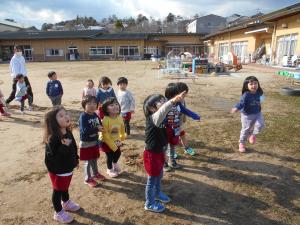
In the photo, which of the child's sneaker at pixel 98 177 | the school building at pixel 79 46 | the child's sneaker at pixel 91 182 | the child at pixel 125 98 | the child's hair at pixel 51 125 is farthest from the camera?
the school building at pixel 79 46

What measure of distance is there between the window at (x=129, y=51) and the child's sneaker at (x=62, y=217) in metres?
43.2

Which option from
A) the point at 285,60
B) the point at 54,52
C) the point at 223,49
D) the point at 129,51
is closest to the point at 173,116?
the point at 285,60

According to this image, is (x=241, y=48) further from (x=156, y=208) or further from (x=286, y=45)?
(x=156, y=208)

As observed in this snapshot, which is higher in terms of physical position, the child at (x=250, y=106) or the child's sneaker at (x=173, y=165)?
the child at (x=250, y=106)

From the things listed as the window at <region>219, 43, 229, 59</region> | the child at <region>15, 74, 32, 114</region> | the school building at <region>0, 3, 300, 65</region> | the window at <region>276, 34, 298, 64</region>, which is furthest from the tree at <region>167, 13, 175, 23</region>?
the child at <region>15, 74, 32, 114</region>

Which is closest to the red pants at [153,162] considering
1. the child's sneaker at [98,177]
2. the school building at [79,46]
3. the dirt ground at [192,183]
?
the dirt ground at [192,183]

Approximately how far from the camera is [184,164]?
172 inches

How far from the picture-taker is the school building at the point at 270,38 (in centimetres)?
1884

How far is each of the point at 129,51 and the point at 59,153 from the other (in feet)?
→ 142

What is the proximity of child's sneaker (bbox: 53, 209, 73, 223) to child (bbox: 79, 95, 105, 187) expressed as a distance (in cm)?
73

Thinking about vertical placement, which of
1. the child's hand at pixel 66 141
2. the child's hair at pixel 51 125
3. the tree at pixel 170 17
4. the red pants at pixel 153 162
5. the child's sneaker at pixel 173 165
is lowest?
the child's sneaker at pixel 173 165

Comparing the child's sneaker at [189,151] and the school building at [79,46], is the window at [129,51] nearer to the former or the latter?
the school building at [79,46]

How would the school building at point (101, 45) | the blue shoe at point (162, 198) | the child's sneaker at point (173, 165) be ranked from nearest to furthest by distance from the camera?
the blue shoe at point (162, 198) < the child's sneaker at point (173, 165) < the school building at point (101, 45)

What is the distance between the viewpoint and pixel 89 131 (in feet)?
11.6
